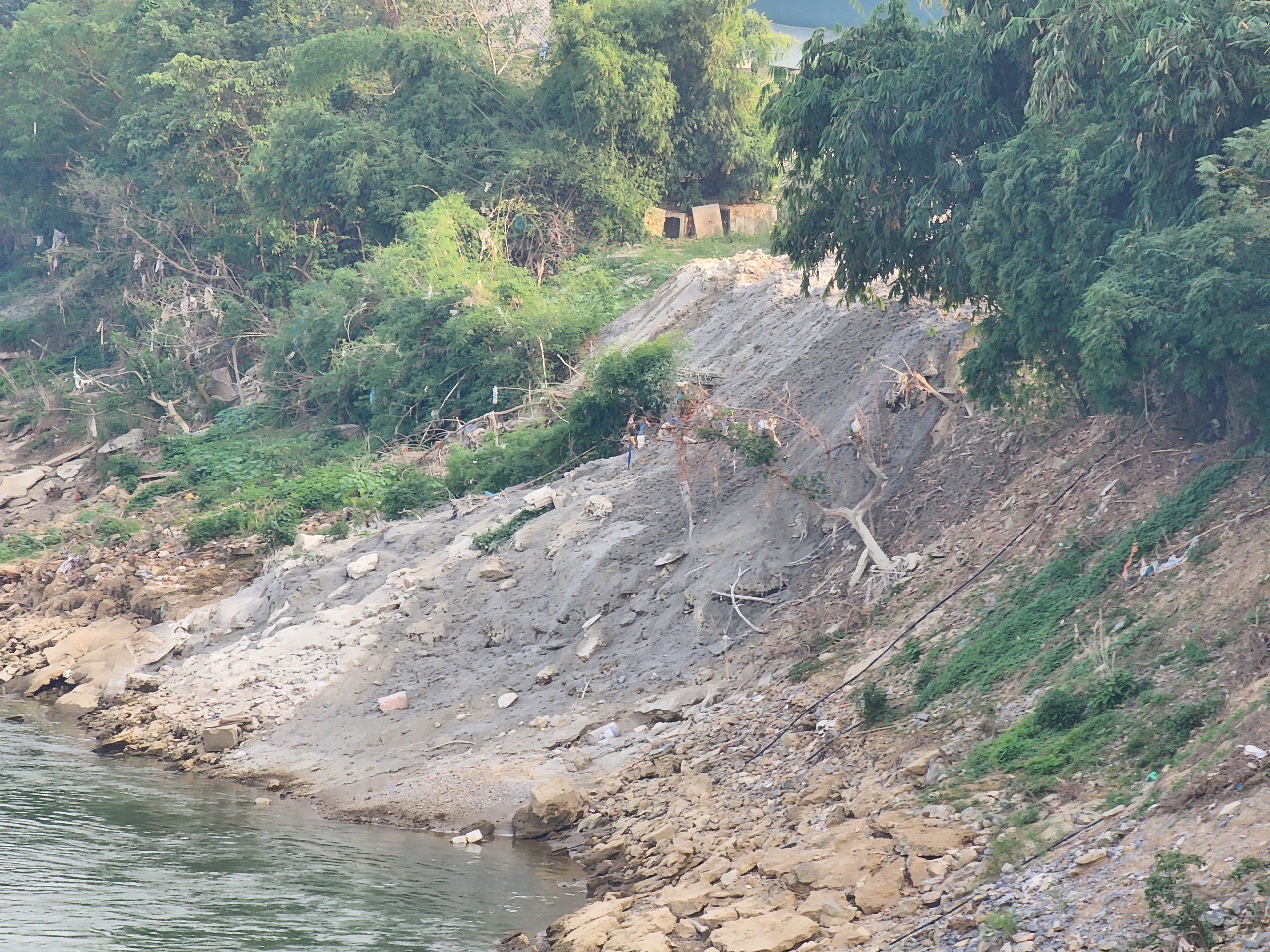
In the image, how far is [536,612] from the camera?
16.2 metres

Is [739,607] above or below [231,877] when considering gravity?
above

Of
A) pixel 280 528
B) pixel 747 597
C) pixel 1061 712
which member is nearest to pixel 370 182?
pixel 280 528

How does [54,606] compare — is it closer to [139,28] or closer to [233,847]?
[233,847]

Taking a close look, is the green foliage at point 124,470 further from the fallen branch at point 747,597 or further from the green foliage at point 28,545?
the fallen branch at point 747,597

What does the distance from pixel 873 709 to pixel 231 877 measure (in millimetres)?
5409

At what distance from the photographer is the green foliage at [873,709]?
39.1 ft

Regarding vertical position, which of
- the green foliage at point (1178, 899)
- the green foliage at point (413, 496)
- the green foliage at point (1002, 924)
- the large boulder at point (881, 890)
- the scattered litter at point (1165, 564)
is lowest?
the large boulder at point (881, 890)

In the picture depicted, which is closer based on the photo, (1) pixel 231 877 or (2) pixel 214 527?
(1) pixel 231 877

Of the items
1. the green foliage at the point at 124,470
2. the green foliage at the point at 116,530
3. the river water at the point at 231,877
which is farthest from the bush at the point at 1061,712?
the green foliage at the point at 124,470


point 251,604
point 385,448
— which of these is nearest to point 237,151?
point 385,448

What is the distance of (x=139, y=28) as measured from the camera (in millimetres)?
35844

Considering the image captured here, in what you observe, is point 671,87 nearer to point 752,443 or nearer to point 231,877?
point 752,443

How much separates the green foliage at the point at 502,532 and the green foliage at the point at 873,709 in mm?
6628

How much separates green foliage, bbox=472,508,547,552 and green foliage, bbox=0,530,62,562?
903 centimetres
